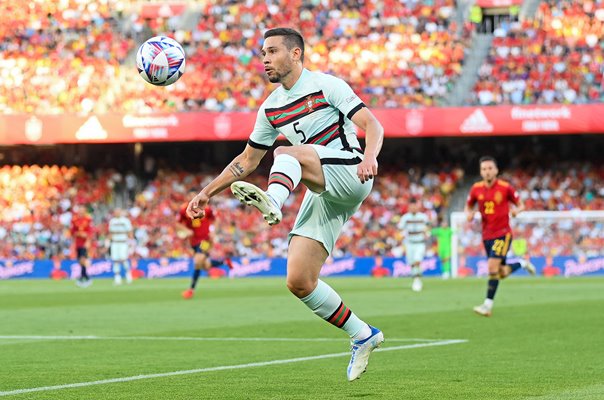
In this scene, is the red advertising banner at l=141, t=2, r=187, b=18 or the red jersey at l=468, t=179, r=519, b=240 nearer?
the red jersey at l=468, t=179, r=519, b=240

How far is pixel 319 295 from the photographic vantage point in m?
7.58

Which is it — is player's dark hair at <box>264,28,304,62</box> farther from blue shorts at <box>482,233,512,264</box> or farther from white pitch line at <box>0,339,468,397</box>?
blue shorts at <box>482,233,512,264</box>

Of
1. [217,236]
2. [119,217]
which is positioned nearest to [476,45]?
[217,236]

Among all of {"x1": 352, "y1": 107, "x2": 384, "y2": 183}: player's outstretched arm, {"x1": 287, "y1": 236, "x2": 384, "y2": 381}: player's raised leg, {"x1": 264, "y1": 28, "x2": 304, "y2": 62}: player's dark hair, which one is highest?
{"x1": 264, "y1": 28, "x2": 304, "y2": 62}: player's dark hair

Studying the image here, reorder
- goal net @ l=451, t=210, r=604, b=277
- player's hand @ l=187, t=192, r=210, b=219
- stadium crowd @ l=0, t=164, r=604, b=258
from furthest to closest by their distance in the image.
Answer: stadium crowd @ l=0, t=164, r=604, b=258 < goal net @ l=451, t=210, r=604, b=277 < player's hand @ l=187, t=192, r=210, b=219

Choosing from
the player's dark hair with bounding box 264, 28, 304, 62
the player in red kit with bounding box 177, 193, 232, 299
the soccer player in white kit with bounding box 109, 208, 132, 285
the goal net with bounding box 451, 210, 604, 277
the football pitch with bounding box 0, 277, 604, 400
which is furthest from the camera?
the goal net with bounding box 451, 210, 604, 277

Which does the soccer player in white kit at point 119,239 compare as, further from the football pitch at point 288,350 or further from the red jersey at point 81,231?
the football pitch at point 288,350

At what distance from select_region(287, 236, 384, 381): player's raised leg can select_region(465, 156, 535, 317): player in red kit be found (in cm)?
825

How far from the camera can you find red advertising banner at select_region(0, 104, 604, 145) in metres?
33.8

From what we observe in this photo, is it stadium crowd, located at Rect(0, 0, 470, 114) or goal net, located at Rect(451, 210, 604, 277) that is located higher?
stadium crowd, located at Rect(0, 0, 470, 114)

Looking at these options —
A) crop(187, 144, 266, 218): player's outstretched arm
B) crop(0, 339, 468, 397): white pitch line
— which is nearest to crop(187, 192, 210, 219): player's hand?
crop(187, 144, 266, 218): player's outstretched arm

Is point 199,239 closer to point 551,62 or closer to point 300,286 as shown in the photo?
point 300,286

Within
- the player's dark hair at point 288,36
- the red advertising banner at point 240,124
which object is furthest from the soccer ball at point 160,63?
the red advertising banner at point 240,124

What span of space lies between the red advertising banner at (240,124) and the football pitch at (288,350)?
45.7 ft
